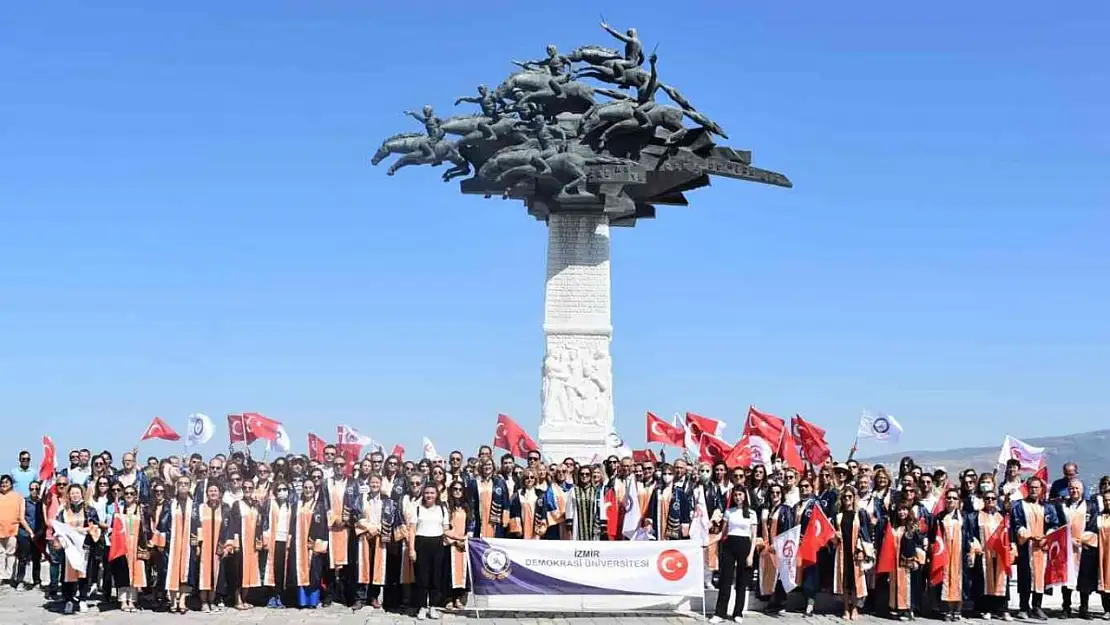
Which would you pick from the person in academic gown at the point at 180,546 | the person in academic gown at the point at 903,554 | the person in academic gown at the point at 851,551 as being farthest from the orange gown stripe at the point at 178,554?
the person in academic gown at the point at 903,554

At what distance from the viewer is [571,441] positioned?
21.4 m

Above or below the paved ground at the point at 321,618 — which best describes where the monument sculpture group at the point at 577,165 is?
above

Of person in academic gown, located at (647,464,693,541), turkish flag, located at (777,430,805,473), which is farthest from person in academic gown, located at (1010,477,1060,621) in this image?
turkish flag, located at (777,430,805,473)

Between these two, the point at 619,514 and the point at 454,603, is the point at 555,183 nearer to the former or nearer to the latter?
the point at 619,514

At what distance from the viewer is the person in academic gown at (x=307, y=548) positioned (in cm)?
1266

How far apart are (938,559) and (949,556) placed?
12cm

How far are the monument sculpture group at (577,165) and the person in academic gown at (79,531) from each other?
31.0ft

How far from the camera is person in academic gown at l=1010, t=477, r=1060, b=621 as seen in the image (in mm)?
13031

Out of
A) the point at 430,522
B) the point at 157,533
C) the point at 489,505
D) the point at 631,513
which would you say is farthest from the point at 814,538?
the point at 157,533

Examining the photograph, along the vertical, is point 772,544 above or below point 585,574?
above

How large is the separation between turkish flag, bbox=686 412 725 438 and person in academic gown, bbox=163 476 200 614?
884 centimetres

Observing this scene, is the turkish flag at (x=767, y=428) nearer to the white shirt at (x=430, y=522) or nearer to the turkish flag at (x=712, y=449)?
the turkish flag at (x=712, y=449)

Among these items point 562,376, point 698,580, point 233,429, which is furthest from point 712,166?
point 698,580

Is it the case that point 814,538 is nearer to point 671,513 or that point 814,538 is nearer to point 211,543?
point 671,513
